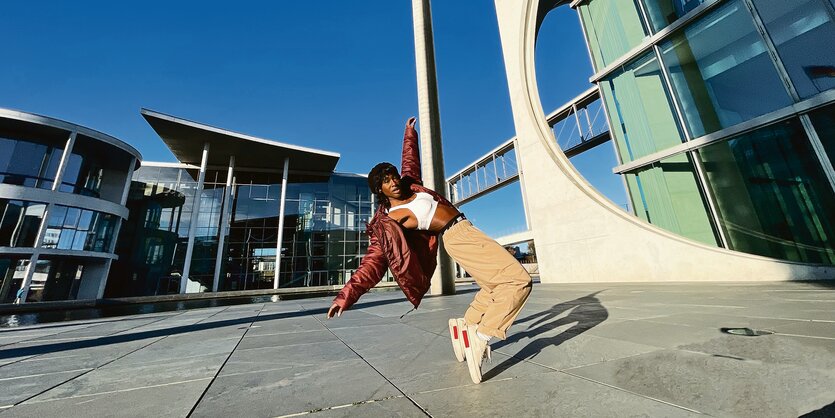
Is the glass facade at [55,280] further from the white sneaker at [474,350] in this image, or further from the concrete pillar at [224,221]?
the white sneaker at [474,350]

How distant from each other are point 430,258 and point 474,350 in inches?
34.9

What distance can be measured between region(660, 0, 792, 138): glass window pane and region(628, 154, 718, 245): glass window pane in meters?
1.20

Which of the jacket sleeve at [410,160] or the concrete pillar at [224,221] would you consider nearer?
the jacket sleeve at [410,160]

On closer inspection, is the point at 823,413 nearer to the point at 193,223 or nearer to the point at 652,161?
the point at 652,161

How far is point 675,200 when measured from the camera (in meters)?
9.34

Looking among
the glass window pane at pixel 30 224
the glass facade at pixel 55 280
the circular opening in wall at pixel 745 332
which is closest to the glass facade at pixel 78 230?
the glass window pane at pixel 30 224

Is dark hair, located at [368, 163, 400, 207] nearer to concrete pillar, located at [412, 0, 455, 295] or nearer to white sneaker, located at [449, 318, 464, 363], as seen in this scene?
white sneaker, located at [449, 318, 464, 363]

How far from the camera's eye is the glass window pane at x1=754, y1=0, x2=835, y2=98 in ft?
22.0

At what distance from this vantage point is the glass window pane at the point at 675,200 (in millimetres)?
8859

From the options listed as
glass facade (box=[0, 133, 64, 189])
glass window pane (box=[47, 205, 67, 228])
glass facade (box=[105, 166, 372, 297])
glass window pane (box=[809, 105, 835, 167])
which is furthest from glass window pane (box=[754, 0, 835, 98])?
glass facade (box=[0, 133, 64, 189])

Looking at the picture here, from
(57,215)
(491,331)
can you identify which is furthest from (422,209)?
(57,215)

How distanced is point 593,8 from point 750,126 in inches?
321

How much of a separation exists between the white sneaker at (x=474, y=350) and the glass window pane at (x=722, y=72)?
1064cm

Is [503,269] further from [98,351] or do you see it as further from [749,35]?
[749,35]
